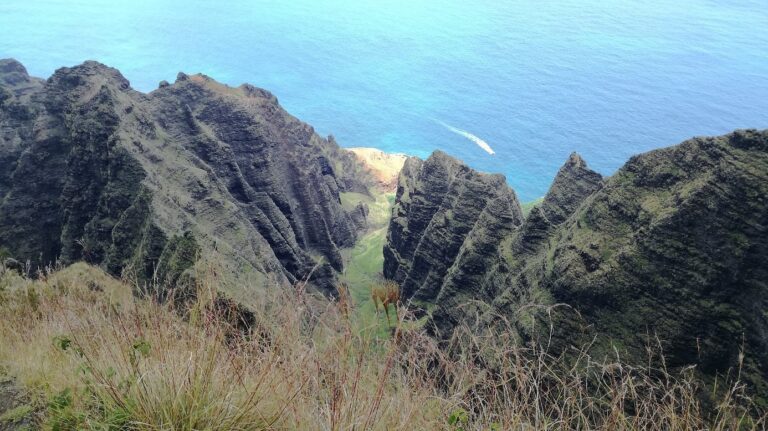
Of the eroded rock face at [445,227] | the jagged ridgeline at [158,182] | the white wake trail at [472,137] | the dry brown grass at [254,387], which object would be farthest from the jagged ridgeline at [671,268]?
the white wake trail at [472,137]

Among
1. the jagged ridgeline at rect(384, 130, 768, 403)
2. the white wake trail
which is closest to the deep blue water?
the white wake trail

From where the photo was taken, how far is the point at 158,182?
1052 inches

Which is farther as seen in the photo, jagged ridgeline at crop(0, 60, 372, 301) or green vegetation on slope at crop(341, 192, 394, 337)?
green vegetation on slope at crop(341, 192, 394, 337)

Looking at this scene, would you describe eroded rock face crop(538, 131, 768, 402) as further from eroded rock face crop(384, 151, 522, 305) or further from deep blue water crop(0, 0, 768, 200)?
deep blue water crop(0, 0, 768, 200)

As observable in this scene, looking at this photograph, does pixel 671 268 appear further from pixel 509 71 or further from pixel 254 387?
pixel 509 71

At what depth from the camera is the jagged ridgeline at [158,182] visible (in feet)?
78.6

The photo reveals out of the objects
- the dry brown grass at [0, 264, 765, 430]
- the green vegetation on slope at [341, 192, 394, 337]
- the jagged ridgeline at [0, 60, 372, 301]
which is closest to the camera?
the dry brown grass at [0, 264, 765, 430]

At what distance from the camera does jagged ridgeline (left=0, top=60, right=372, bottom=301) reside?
2395cm

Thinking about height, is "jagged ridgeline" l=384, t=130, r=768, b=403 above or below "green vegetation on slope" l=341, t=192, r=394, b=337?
above

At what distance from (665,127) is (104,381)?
10892 cm

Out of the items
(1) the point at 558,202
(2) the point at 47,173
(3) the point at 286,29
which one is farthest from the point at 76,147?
(3) the point at 286,29

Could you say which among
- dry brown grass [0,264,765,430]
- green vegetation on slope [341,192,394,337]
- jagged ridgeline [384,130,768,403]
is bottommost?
green vegetation on slope [341,192,394,337]

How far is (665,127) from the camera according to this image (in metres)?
95.6

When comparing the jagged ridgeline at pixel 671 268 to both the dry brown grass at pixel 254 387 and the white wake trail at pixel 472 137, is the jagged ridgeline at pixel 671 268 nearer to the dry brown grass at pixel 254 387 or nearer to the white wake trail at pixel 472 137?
the dry brown grass at pixel 254 387
